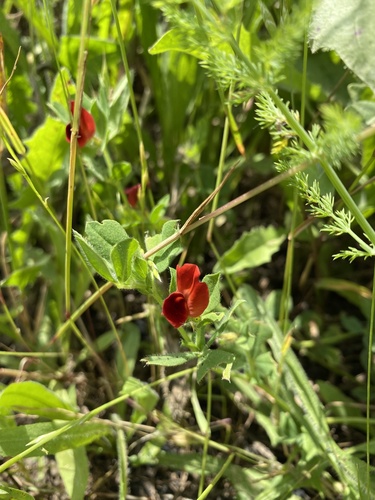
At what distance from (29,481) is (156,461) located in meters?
0.22

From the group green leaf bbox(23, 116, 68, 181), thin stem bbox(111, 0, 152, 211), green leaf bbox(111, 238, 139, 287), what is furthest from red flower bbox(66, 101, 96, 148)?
green leaf bbox(111, 238, 139, 287)

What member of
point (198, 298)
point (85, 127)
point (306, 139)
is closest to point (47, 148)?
point (85, 127)

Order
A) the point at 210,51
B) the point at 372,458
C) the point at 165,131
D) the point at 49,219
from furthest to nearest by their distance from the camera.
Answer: the point at 165,131 → the point at 49,219 → the point at 372,458 → the point at 210,51

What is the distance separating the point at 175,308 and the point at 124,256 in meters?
0.10

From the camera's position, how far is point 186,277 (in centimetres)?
83

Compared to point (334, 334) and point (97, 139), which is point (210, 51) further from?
point (334, 334)

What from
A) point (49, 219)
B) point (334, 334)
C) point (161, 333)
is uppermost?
point (49, 219)

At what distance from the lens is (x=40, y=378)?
124 centimetres

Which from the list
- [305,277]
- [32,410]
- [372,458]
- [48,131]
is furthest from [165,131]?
[372,458]

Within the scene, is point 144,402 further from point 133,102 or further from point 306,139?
point 306,139

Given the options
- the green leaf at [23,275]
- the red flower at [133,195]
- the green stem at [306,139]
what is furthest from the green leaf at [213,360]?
the green leaf at [23,275]

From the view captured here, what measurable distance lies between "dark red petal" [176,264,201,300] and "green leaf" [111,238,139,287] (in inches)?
2.5

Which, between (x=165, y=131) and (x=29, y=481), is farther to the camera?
(x=165, y=131)

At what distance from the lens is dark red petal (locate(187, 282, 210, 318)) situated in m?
0.82
